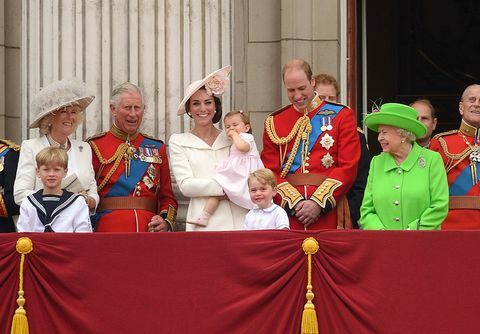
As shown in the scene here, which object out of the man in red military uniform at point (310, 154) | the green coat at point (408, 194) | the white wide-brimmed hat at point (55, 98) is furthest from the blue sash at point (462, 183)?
the white wide-brimmed hat at point (55, 98)

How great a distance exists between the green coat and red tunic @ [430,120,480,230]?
41cm

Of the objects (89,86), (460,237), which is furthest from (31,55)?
(460,237)

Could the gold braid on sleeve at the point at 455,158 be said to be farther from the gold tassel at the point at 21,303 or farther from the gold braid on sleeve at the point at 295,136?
the gold tassel at the point at 21,303

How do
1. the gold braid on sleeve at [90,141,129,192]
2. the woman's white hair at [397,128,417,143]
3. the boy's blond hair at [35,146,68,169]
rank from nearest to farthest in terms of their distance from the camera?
the boy's blond hair at [35,146,68,169] < the woman's white hair at [397,128,417,143] < the gold braid on sleeve at [90,141,129,192]

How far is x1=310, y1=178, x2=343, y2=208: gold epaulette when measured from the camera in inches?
375

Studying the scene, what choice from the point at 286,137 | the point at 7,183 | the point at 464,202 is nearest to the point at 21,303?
the point at 7,183

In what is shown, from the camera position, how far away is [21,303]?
8898mm

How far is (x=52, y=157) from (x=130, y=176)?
90cm

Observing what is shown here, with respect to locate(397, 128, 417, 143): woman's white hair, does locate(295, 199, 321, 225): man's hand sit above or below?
below

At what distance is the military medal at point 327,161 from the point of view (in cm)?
976

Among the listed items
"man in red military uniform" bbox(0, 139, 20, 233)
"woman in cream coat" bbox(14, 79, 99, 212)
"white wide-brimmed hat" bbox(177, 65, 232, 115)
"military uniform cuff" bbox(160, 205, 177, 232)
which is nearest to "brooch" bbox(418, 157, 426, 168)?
"white wide-brimmed hat" bbox(177, 65, 232, 115)

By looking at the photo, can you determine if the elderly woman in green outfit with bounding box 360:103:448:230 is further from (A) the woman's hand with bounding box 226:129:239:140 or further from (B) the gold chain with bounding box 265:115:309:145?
(A) the woman's hand with bounding box 226:129:239:140

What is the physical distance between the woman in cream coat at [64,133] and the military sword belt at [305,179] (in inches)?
49.5

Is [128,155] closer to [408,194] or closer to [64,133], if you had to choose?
[64,133]
